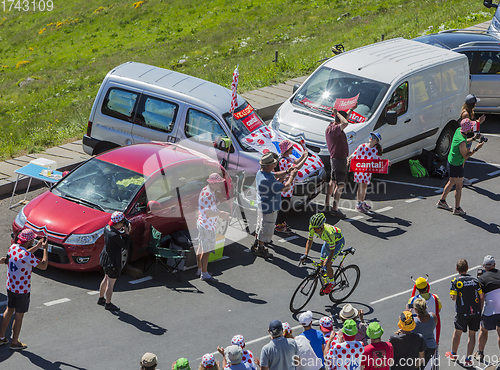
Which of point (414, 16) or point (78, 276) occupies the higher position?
point (414, 16)

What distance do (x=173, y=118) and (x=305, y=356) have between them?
6.72 meters

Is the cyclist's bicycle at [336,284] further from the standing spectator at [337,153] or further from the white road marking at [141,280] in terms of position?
the standing spectator at [337,153]

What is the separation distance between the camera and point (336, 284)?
8.91m

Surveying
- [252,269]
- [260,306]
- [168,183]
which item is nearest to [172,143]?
[168,183]

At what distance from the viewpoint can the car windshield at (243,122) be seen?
38.2ft

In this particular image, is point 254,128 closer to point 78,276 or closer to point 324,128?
point 324,128

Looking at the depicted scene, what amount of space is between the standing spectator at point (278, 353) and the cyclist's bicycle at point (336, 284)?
2.25m

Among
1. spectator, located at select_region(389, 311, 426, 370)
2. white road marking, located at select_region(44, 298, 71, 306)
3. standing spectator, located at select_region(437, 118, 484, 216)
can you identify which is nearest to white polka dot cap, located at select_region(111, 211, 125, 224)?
white road marking, located at select_region(44, 298, 71, 306)

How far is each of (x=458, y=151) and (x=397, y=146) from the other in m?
1.66

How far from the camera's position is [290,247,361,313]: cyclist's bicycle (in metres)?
8.67

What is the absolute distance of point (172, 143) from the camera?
11531 mm

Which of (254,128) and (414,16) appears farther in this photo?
(414,16)

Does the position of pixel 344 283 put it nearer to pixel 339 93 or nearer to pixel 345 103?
pixel 345 103

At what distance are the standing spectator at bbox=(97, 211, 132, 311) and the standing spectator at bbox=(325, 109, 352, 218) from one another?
4.77 meters
